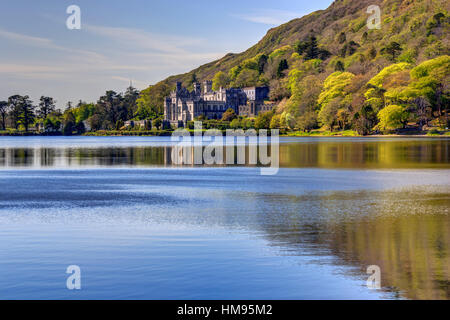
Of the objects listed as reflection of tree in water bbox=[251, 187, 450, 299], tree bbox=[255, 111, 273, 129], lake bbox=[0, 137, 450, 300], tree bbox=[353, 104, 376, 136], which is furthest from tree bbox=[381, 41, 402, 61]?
reflection of tree in water bbox=[251, 187, 450, 299]

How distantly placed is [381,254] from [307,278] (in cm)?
309

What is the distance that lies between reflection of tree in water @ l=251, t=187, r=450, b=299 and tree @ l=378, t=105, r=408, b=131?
94273mm

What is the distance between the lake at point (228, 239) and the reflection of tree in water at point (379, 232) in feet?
0.14

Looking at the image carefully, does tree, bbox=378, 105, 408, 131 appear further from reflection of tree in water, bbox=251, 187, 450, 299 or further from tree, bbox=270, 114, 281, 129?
reflection of tree in water, bbox=251, 187, 450, 299

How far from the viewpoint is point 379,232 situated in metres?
18.0

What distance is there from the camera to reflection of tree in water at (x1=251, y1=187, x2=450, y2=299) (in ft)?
41.9

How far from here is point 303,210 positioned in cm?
2331

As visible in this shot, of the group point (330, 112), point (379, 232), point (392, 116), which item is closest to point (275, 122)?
point (330, 112)

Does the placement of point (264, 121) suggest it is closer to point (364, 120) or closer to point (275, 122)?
point (275, 122)

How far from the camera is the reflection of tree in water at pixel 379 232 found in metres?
12.8
